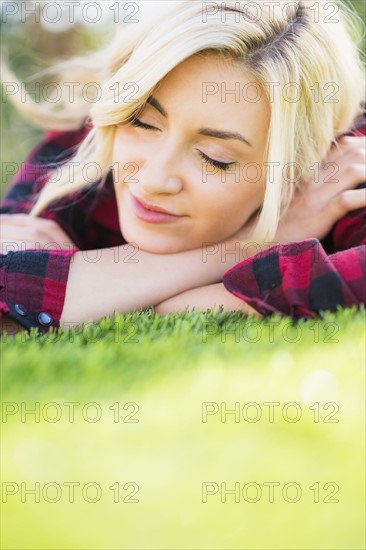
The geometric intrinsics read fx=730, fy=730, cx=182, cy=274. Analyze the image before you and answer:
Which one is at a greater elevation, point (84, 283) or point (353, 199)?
point (353, 199)

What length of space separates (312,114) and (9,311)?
1.02 meters

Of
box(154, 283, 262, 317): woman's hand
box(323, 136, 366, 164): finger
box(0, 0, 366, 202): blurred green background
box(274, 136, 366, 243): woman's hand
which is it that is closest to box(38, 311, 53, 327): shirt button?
box(154, 283, 262, 317): woman's hand

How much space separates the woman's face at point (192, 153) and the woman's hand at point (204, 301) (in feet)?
0.66

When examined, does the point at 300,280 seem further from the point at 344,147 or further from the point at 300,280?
the point at 344,147

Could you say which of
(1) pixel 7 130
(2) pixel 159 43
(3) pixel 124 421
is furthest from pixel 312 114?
(1) pixel 7 130

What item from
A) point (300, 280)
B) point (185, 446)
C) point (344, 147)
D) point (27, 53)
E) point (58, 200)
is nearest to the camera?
point (185, 446)

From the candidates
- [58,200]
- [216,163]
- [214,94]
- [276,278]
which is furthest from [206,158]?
[58,200]

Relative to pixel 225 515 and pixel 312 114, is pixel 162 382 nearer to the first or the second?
pixel 225 515

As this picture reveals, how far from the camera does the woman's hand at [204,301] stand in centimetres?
184

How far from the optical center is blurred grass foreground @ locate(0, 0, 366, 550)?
114cm

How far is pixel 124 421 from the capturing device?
4.00 feet

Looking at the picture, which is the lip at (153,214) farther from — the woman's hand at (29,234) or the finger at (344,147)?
the finger at (344,147)

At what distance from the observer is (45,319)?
186 centimetres

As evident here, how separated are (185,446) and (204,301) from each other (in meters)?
0.71
